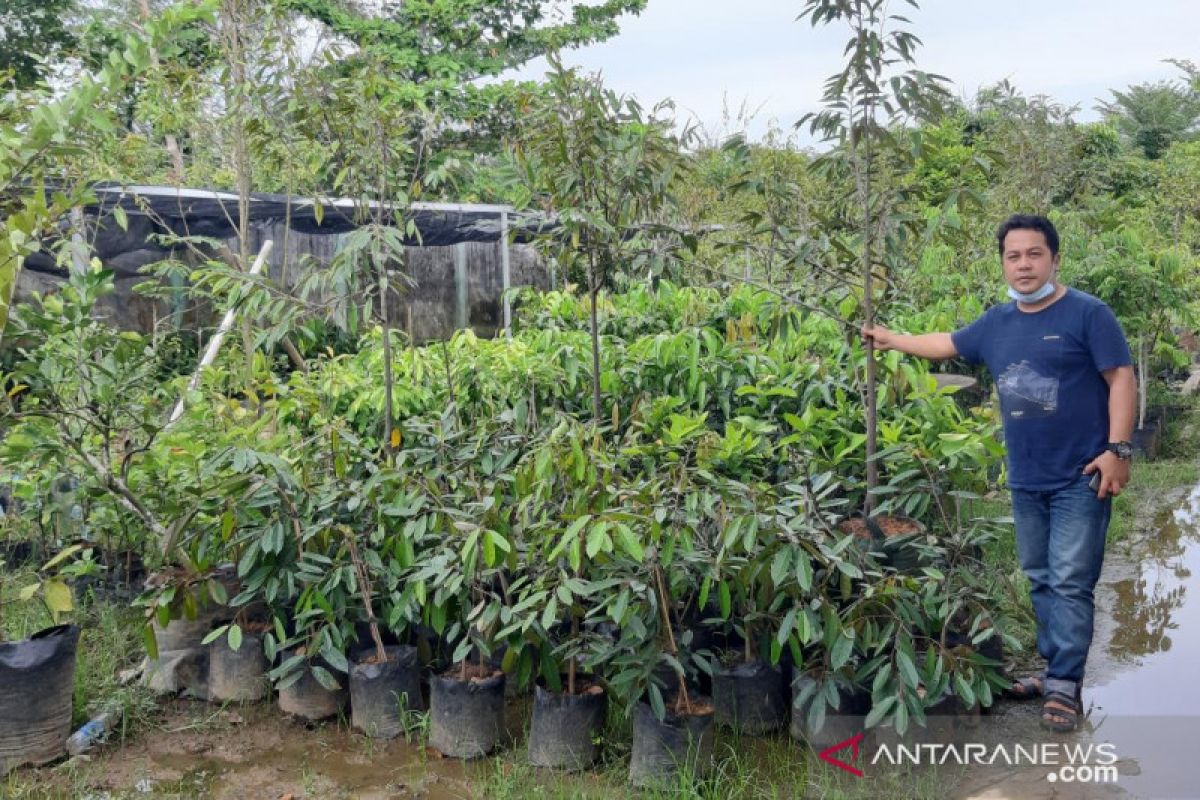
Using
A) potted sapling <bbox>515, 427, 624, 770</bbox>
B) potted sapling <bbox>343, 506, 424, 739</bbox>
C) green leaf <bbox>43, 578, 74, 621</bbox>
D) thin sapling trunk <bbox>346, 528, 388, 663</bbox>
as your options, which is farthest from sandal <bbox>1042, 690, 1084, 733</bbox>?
green leaf <bbox>43, 578, 74, 621</bbox>

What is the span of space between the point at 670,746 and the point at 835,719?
58cm

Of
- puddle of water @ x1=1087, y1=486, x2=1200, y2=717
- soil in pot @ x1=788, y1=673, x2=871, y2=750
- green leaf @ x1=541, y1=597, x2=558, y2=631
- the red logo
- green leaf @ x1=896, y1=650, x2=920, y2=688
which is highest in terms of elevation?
green leaf @ x1=541, y1=597, x2=558, y2=631

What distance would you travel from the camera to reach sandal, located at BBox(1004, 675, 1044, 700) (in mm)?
3629

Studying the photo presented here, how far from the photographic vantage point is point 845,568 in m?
2.95

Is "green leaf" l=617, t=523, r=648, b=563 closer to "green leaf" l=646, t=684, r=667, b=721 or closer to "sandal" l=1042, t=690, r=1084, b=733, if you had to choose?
"green leaf" l=646, t=684, r=667, b=721

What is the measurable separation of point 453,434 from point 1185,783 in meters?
2.54

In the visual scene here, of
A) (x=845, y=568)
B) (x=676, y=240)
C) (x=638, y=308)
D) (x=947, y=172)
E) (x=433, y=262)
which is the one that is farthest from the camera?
(x=947, y=172)

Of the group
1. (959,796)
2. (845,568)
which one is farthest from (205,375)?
(959,796)

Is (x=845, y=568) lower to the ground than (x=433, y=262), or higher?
lower

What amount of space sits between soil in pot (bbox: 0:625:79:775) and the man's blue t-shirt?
3253mm

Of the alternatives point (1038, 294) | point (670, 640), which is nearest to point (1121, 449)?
point (1038, 294)

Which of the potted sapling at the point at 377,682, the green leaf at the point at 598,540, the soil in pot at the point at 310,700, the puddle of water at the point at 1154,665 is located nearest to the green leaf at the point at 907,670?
the puddle of water at the point at 1154,665

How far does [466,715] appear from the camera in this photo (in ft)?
11.0

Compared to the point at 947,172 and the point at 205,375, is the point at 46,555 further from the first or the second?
the point at 947,172
